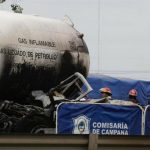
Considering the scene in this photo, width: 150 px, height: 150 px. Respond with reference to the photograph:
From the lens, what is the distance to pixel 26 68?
9.48 meters

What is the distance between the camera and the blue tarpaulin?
18.2 metres

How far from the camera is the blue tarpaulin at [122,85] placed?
59.6 feet

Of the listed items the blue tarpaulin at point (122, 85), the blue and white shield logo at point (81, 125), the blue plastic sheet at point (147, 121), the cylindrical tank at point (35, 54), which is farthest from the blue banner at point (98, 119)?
the blue tarpaulin at point (122, 85)

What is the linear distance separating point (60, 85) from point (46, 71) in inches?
21.1

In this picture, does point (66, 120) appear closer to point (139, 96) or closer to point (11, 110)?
point (11, 110)

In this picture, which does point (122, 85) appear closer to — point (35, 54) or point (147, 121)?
point (147, 121)

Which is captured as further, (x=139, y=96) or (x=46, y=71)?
(x=139, y=96)

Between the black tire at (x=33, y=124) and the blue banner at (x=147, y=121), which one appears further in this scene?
the blue banner at (x=147, y=121)

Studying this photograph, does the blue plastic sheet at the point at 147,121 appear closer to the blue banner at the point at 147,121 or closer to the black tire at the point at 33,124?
the blue banner at the point at 147,121

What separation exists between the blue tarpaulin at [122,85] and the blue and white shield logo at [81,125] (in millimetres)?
7889

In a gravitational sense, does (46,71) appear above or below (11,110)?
above

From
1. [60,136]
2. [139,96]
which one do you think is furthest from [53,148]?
[139,96]

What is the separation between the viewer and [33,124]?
9.70 meters

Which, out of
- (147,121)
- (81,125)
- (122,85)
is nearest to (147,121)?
(147,121)
